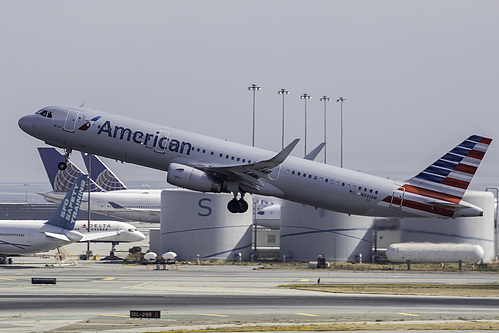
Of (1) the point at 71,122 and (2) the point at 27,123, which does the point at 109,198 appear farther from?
(1) the point at 71,122

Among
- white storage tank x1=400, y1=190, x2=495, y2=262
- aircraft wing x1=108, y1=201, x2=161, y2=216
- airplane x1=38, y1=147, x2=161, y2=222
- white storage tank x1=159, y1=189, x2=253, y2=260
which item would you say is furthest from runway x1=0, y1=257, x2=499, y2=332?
airplane x1=38, y1=147, x2=161, y2=222

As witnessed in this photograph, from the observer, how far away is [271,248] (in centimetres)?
13212

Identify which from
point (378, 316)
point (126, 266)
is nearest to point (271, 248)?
point (126, 266)

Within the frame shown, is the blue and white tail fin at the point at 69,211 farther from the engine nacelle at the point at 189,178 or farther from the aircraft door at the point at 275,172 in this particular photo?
the aircraft door at the point at 275,172

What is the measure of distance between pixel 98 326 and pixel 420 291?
3496cm

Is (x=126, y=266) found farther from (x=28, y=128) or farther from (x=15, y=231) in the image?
(x=28, y=128)

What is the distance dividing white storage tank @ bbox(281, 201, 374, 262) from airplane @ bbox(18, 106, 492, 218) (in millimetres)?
44733

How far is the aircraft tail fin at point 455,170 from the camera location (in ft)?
234

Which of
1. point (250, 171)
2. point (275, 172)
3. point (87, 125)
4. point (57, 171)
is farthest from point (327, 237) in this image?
point (57, 171)

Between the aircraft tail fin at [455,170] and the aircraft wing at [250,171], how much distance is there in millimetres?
14653

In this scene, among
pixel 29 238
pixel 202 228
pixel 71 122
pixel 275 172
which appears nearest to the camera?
pixel 71 122

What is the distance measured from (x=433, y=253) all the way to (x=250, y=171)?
4897 centimetres

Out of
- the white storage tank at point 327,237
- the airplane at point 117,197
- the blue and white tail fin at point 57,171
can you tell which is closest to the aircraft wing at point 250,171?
the white storage tank at point 327,237

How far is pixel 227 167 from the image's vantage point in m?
63.3
